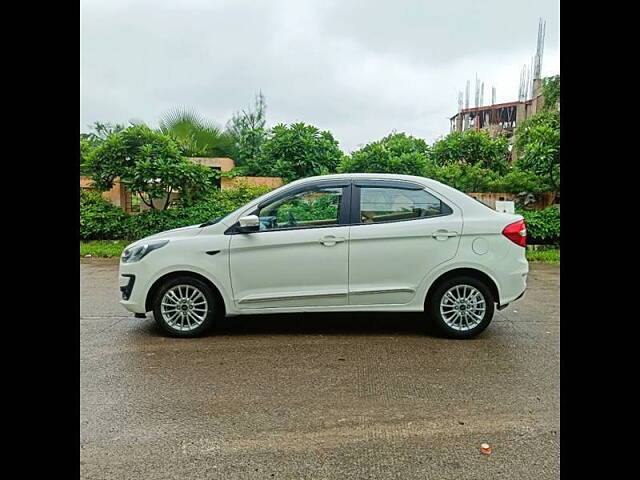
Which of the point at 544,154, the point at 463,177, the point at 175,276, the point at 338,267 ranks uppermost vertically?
the point at 544,154

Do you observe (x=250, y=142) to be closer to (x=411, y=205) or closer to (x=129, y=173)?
(x=129, y=173)

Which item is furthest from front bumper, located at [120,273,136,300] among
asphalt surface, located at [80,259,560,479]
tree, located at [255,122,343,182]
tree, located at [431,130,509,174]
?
tree, located at [431,130,509,174]

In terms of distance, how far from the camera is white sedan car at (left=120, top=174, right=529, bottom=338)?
491 cm

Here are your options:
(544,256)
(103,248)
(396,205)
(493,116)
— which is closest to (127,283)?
(396,205)

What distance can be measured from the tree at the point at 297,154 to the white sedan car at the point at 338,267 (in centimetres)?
838

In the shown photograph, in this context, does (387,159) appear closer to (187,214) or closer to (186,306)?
(187,214)

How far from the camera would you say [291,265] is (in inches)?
193

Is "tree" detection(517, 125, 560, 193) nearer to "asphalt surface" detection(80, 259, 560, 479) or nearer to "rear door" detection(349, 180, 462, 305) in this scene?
"asphalt surface" detection(80, 259, 560, 479)

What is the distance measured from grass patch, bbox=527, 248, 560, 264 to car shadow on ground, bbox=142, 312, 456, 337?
566cm

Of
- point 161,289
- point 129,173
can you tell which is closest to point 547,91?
point 129,173

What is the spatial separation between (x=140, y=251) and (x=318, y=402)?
259 cm

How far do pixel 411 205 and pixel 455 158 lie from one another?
839 centimetres
